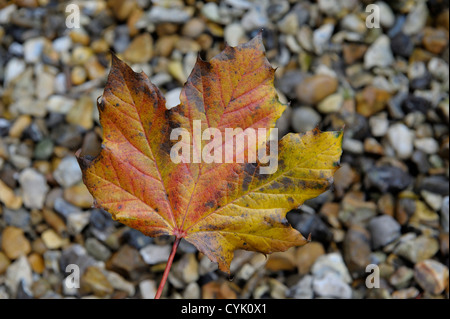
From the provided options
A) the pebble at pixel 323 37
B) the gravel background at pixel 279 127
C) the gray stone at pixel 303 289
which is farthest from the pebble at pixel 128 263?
the pebble at pixel 323 37

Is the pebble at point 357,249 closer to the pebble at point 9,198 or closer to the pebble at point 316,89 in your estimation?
the pebble at point 316,89

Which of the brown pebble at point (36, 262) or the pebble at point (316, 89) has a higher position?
the pebble at point (316, 89)

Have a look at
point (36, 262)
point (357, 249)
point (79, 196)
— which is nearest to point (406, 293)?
point (357, 249)

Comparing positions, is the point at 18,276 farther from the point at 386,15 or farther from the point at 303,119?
the point at 386,15

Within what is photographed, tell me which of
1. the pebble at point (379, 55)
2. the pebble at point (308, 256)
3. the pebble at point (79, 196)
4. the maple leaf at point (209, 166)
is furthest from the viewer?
the pebble at point (379, 55)

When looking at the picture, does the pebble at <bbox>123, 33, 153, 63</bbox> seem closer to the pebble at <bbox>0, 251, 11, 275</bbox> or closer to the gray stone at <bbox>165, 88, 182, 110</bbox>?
the gray stone at <bbox>165, 88, 182, 110</bbox>

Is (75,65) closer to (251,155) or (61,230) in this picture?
(61,230)

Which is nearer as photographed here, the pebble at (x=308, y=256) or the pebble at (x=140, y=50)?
the pebble at (x=308, y=256)
